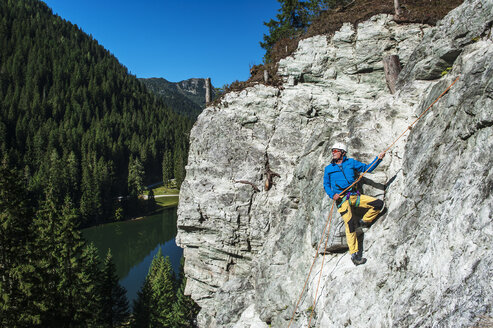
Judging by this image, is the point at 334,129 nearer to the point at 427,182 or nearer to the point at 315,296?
the point at 427,182

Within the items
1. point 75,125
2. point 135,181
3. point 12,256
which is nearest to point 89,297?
point 12,256

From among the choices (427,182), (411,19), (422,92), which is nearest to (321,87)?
(411,19)

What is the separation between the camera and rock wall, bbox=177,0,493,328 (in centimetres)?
513

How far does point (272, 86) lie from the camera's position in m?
17.5

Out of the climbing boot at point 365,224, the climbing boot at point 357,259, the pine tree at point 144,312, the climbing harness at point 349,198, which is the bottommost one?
the pine tree at point 144,312

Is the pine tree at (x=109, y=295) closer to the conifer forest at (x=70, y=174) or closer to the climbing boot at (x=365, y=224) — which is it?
the conifer forest at (x=70, y=174)

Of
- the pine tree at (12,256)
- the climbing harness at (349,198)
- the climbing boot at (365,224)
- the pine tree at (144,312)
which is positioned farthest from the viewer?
the pine tree at (144,312)

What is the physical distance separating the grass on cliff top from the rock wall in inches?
21.8

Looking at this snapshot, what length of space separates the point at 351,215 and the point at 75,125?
15629 centimetres

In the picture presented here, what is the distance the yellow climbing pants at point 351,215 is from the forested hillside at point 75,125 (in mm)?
53859

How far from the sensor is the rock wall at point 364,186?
5133 mm

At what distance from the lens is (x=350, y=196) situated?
7531 millimetres

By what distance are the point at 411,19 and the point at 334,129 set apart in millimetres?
9449

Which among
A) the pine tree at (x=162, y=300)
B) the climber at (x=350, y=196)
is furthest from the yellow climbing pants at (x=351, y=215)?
the pine tree at (x=162, y=300)
